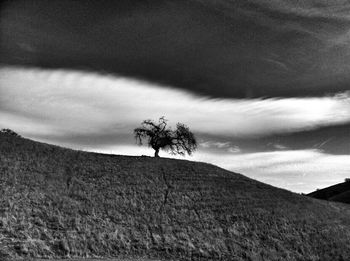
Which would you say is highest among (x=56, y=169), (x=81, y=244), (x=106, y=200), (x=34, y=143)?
(x=34, y=143)

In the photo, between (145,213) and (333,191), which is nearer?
(145,213)

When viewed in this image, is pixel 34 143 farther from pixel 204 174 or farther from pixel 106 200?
pixel 204 174

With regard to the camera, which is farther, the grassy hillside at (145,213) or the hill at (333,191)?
the hill at (333,191)

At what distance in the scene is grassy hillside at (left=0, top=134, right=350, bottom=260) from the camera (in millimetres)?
31422

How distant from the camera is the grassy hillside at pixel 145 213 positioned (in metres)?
31.4

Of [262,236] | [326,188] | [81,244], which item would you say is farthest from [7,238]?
[326,188]

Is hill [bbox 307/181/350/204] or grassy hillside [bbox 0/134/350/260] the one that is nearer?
grassy hillside [bbox 0/134/350/260]

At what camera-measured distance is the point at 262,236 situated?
132 feet

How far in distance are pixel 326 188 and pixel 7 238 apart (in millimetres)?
118373

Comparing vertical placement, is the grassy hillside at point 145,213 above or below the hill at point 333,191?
below

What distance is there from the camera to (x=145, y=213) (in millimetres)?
38719

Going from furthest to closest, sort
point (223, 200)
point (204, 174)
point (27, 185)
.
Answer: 1. point (204, 174)
2. point (223, 200)
3. point (27, 185)

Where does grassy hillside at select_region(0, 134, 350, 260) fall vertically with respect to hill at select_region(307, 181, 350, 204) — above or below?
below

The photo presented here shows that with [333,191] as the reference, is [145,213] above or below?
below
